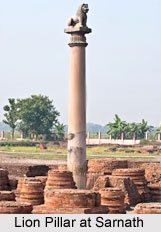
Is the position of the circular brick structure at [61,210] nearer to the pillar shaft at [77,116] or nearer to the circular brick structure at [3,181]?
the pillar shaft at [77,116]

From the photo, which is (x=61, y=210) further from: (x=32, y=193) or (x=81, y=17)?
(x=81, y=17)

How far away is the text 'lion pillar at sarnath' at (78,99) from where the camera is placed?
1955cm

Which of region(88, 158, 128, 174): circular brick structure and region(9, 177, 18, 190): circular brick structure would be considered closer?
region(9, 177, 18, 190): circular brick structure

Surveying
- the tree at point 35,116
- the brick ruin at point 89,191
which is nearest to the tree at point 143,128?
the tree at point 35,116

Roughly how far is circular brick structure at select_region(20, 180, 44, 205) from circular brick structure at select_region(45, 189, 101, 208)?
414 centimetres

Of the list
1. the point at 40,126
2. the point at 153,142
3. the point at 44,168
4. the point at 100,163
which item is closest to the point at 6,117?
the point at 40,126

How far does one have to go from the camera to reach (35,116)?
73562 millimetres

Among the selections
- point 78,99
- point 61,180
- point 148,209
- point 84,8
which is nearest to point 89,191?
point 148,209

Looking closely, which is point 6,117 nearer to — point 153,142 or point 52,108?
point 52,108

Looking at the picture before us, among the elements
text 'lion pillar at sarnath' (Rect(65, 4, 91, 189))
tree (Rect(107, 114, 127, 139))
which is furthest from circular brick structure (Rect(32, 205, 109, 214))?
tree (Rect(107, 114, 127, 139))

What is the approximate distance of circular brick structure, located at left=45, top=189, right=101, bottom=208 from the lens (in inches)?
537

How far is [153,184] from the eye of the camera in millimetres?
23766

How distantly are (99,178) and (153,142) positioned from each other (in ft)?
124

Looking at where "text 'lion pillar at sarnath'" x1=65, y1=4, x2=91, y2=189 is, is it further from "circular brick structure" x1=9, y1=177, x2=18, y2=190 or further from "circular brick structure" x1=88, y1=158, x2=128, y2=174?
"circular brick structure" x1=88, y1=158, x2=128, y2=174
